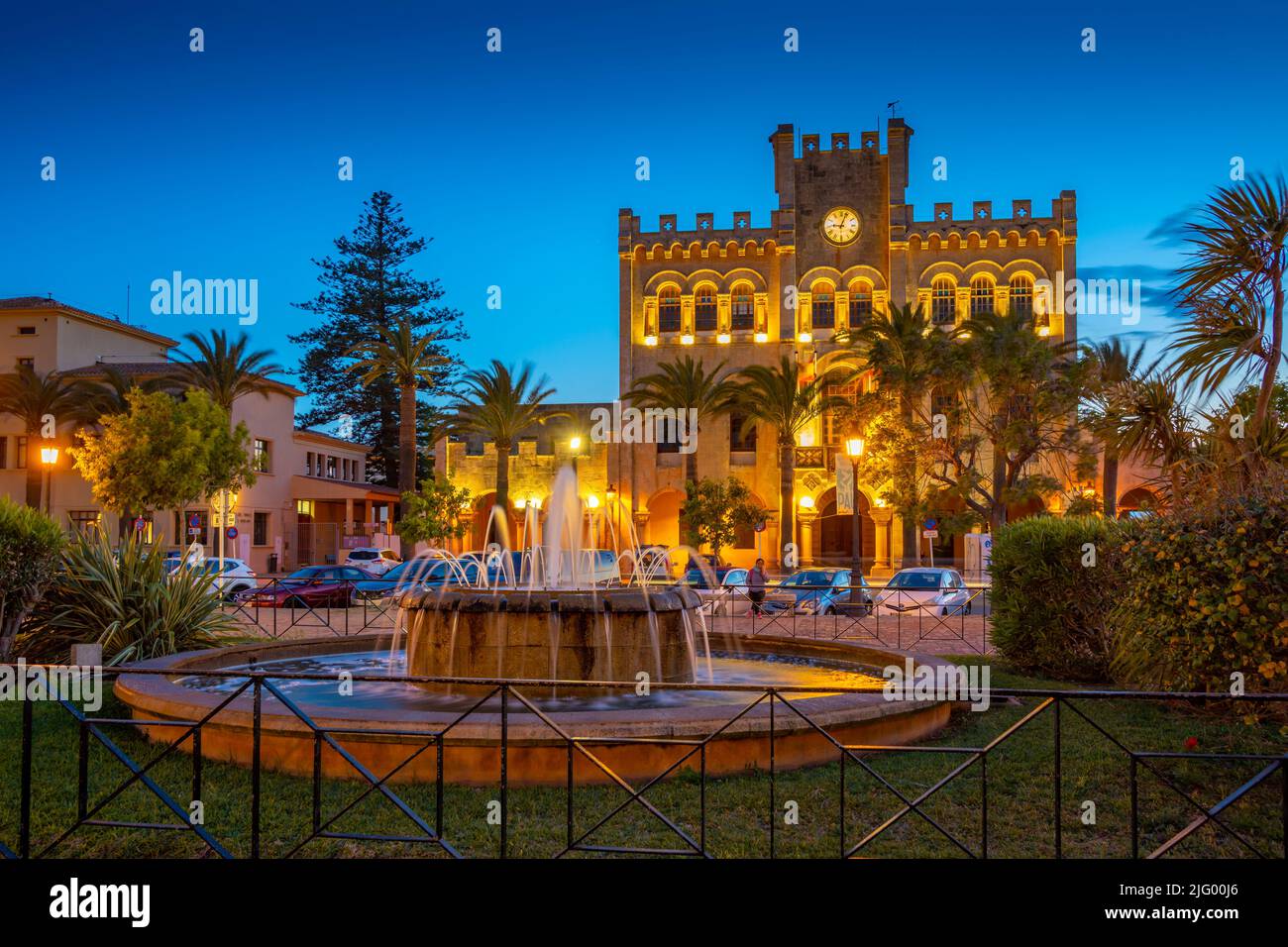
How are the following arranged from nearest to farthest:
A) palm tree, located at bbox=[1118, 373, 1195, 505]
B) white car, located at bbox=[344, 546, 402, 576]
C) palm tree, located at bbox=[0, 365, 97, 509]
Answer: palm tree, located at bbox=[1118, 373, 1195, 505] < white car, located at bbox=[344, 546, 402, 576] < palm tree, located at bbox=[0, 365, 97, 509]

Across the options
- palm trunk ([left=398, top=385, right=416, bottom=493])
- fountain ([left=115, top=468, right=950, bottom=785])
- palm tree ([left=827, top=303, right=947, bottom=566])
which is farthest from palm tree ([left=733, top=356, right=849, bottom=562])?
fountain ([left=115, top=468, right=950, bottom=785])

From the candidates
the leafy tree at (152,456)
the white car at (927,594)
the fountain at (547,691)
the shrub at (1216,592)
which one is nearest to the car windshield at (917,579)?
the white car at (927,594)

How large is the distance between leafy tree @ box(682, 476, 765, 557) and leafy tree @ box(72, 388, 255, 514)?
17.7 meters

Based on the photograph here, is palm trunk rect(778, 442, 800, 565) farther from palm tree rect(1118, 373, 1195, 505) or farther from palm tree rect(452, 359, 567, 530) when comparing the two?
palm tree rect(1118, 373, 1195, 505)

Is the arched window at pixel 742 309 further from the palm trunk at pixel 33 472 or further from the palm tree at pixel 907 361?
the palm trunk at pixel 33 472

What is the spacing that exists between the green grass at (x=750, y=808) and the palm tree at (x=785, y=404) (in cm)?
3205

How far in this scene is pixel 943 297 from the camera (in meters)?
48.1

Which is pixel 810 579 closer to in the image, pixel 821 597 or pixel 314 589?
pixel 821 597

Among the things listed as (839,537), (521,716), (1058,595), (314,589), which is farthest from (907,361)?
(521,716)

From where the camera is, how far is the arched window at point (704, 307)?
4919 cm

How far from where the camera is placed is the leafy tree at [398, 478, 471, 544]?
39375 millimetres
